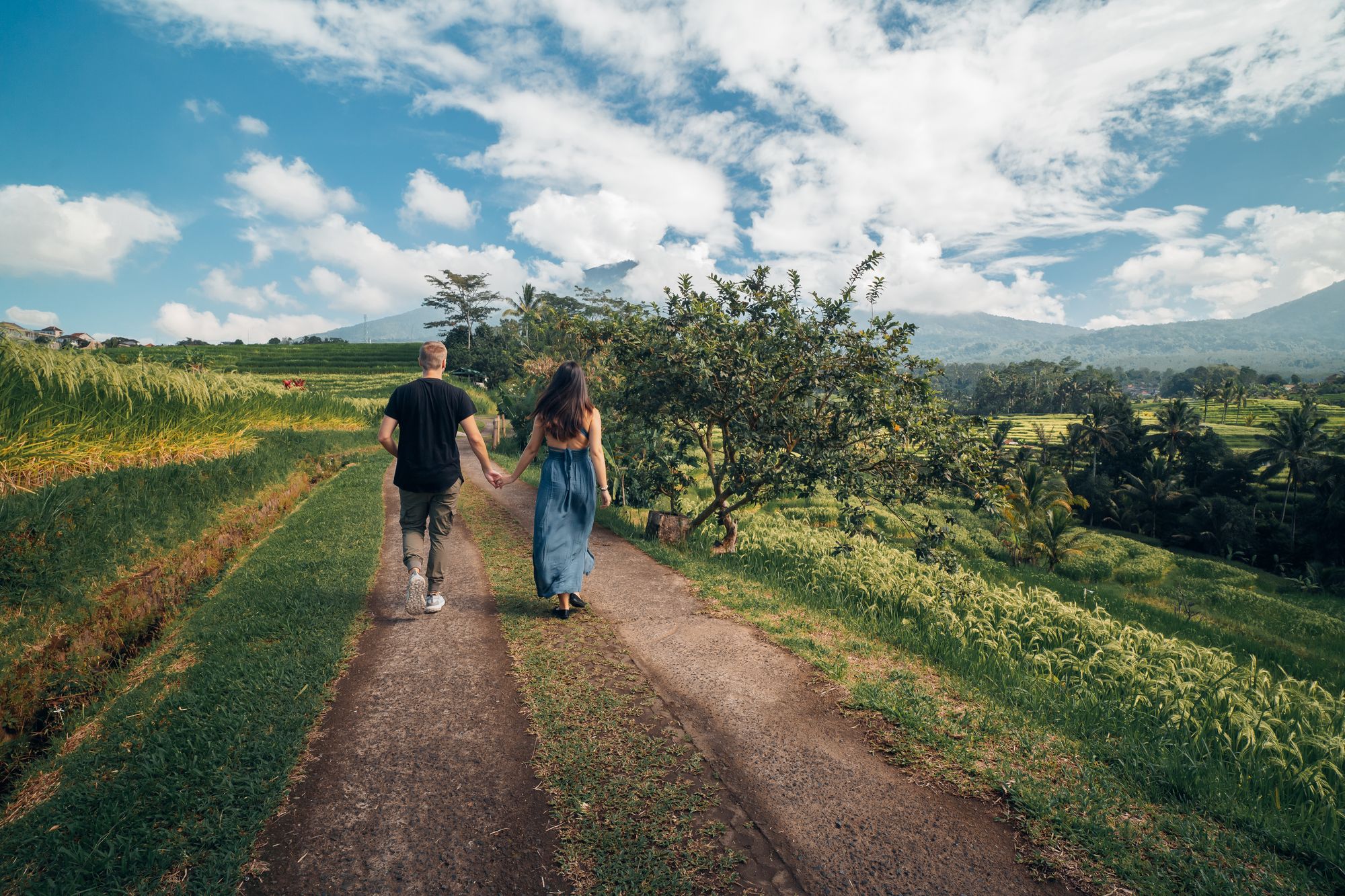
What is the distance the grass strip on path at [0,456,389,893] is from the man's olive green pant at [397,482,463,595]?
2.35ft

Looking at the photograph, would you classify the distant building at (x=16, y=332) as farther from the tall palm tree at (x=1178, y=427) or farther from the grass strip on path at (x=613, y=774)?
the tall palm tree at (x=1178, y=427)

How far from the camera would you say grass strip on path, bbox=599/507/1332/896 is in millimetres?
2543

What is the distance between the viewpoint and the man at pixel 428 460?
4.88m

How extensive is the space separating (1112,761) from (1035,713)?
56 centimetres

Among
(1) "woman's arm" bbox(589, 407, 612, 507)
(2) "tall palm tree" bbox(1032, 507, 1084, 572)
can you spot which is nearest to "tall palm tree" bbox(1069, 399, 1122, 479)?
(2) "tall palm tree" bbox(1032, 507, 1084, 572)

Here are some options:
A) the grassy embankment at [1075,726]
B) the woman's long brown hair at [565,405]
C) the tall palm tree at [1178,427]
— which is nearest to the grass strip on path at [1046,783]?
the grassy embankment at [1075,726]

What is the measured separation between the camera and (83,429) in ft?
22.9

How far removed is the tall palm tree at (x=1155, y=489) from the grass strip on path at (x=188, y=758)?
65019 mm

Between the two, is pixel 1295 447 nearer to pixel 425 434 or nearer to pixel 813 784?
pixel 813 784

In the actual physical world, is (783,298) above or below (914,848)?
above

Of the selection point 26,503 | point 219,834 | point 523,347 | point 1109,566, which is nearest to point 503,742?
point 219,834

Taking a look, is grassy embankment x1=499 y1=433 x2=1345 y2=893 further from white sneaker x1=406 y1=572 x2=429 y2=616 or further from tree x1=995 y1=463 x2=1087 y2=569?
tree x1=995 y1=463 x2=1087 y2=569

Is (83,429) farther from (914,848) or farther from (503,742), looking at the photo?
(914,848)

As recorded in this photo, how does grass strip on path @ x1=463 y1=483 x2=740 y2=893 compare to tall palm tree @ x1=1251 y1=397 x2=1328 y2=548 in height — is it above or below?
above
